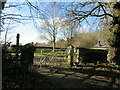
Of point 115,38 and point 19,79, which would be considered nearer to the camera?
point 19,79

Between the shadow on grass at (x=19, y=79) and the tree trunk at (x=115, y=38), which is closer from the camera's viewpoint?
the shadow on grass at (x=19, y=79)

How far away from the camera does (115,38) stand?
9.23 meters

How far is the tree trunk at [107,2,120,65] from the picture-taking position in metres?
9.16

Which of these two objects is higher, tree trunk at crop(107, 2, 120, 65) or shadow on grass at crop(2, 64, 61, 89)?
tree trunk at crop(107, 2, 120, 65)

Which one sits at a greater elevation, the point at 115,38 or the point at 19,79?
the point at 115,38

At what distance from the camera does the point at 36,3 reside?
16.9ft

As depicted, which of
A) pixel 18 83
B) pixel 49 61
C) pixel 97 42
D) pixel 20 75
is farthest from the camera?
pixel 97 42

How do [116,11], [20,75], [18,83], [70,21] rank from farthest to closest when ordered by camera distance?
[70,21] → [116,11] → [20,75] → [18,83]

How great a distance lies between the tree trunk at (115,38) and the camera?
9156 millimetres

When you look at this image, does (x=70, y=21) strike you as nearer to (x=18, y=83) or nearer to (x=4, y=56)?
(x=4, y=56)

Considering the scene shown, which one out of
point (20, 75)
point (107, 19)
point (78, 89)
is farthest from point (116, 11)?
point (20, 75)

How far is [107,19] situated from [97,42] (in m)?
28.2

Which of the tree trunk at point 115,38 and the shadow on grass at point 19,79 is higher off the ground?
the tree trunk at point 115,38

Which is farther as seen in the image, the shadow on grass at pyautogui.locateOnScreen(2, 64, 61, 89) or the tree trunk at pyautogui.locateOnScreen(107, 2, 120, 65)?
the tree trunk at pyautogui.locateOnScreen(107, 2, 120, 65)
